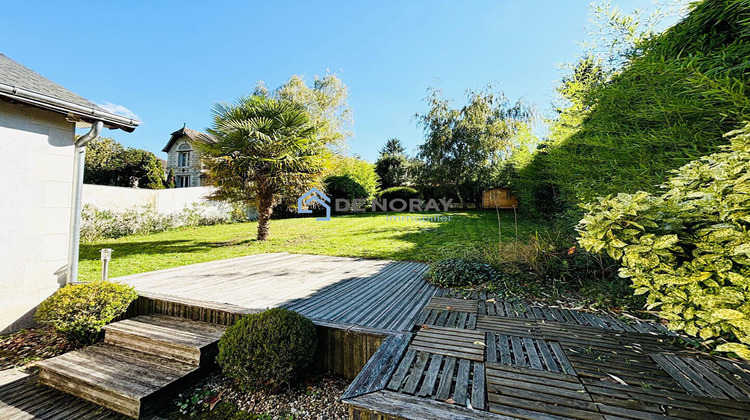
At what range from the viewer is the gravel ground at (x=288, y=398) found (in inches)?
75.7

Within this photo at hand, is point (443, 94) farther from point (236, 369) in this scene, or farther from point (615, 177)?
point (236, 369)

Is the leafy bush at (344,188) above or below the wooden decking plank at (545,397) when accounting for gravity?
above

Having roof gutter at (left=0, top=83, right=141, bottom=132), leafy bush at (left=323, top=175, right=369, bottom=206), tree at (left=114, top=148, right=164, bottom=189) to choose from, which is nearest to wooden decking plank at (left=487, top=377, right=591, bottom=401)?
roof gutter at (left=0, top=83, right=141, bottom=132)

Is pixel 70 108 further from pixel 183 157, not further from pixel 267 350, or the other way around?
pixel 183 157

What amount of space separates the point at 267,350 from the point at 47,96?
12.1ft

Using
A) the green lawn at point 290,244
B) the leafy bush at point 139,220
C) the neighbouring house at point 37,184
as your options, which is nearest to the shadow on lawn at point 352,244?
the green lawn at point 290,244

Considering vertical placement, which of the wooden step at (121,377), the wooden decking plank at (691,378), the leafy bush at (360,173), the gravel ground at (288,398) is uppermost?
the leafy bush at (360,173)

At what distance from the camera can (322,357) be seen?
2.35m

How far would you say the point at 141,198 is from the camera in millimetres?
9062

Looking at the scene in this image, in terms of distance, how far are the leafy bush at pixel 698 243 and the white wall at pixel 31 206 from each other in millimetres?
5187

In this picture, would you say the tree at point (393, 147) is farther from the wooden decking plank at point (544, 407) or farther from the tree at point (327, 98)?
the wooden decking plank at point (544, 407)

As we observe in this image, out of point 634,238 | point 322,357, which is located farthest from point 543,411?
point 322,357

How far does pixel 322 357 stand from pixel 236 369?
0.67 metres

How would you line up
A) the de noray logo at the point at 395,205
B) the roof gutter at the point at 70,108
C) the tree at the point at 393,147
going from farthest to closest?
the tree at the point at 393,147
the de noray logo at the point at 395,205
the roof gutter at the point at 70,108
